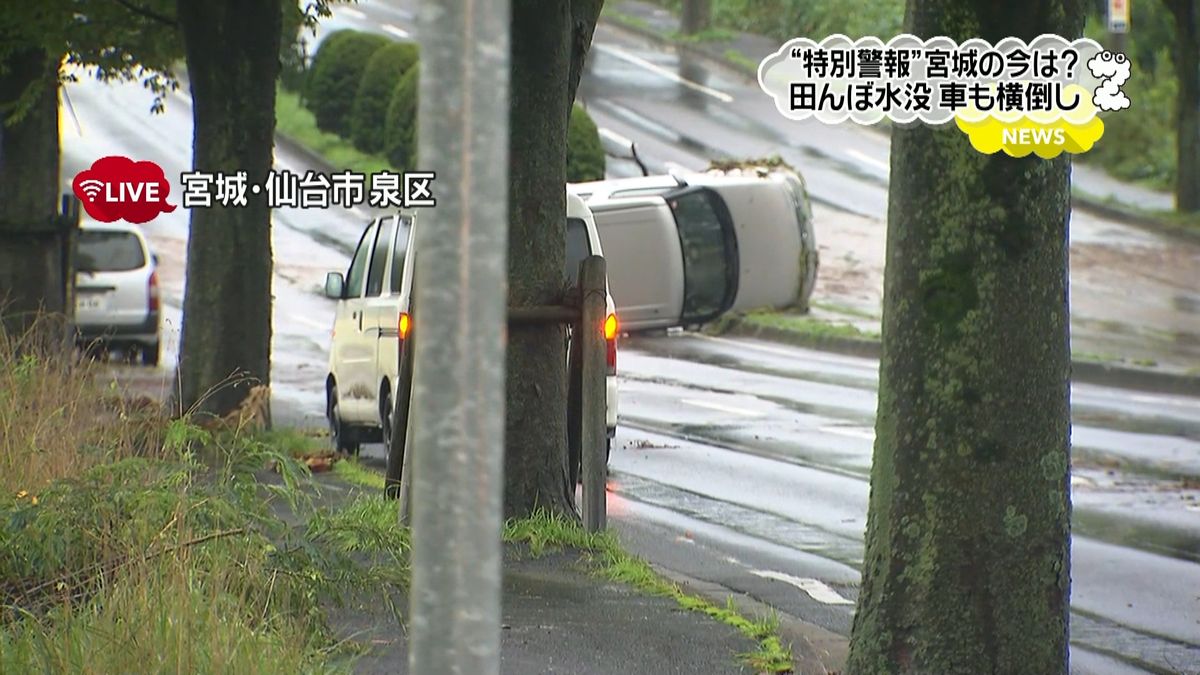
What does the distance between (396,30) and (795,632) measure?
4262cm

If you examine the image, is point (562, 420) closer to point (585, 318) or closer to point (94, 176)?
point (585, 318)

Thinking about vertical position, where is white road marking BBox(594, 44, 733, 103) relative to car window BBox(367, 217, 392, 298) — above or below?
A: above

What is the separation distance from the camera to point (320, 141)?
40719 mm

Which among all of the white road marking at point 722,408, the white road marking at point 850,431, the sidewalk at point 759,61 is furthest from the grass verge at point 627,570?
the sidewalk at point 759,61

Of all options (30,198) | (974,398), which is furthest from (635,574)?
(30,198)

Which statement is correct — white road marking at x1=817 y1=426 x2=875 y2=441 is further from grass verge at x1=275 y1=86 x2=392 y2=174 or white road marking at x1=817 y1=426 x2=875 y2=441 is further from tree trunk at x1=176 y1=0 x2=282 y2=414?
grass verge at x1=275 y1=86 x2=392 y2=174

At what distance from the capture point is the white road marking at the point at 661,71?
143ft

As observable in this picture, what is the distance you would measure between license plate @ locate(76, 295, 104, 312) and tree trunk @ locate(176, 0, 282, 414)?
928 cm

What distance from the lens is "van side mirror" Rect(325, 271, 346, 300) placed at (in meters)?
13.9

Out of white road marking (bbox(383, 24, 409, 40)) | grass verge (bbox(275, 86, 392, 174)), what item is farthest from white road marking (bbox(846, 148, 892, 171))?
white road marking (bbox(383, 24, 409, 40))

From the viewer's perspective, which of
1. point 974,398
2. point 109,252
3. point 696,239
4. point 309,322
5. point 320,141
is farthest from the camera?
point 320,141

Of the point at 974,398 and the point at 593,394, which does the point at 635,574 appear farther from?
the point at 974,398

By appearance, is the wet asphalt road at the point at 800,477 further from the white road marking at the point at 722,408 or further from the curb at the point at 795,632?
the curb at the point at 795,632

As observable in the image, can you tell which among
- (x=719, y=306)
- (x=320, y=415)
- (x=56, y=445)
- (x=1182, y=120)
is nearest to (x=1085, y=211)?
(x=1182, y=120)
